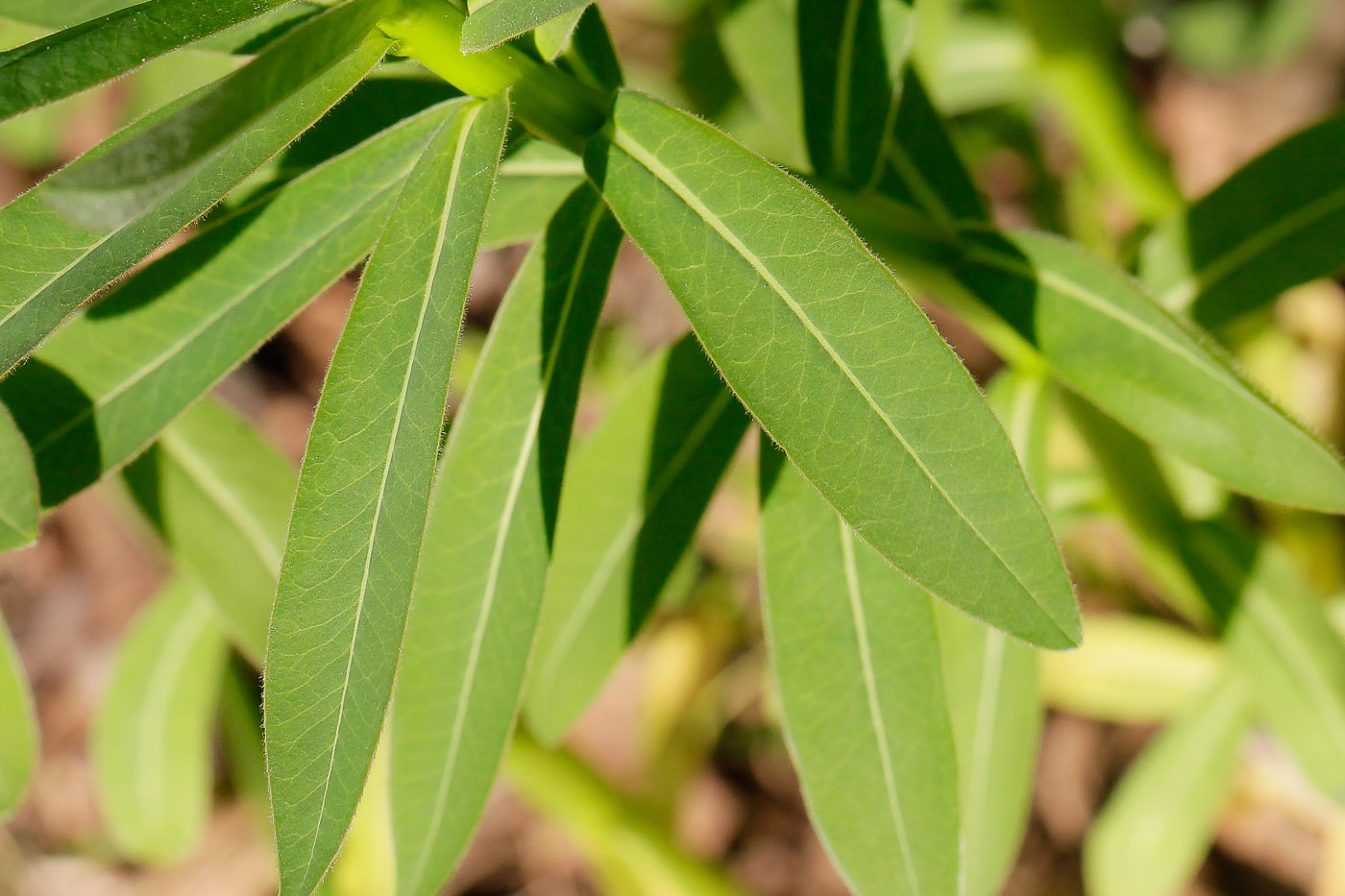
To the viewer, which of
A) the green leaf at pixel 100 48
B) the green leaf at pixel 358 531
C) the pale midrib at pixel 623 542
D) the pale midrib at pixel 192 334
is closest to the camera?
the green leaf at pixel 100 48

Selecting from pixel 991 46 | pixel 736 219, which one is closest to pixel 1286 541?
pixel 991 46

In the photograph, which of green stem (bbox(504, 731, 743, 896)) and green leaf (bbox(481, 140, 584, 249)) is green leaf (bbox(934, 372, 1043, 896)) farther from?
green stem (bbox(504, 731, 743, 896))

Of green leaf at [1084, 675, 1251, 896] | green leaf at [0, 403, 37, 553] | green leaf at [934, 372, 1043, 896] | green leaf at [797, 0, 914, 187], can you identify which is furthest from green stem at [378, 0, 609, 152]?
green leaf at [1084, 675, 1251, 896]

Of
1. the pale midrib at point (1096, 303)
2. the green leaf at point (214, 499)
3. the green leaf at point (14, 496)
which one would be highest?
the green leaf at point (14, 496)

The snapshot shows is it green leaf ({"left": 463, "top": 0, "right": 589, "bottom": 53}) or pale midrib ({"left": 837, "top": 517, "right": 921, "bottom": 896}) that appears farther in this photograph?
pale midrib ({"left": 837, "top": 517, "right": 921, "bottom": 896})

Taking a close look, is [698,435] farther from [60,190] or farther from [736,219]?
[60,190]

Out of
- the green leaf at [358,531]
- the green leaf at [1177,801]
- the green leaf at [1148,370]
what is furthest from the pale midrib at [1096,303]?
the green leaf at [1177,801]

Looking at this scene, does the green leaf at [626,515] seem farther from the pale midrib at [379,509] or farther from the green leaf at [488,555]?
the pale midrib at [379,509]
